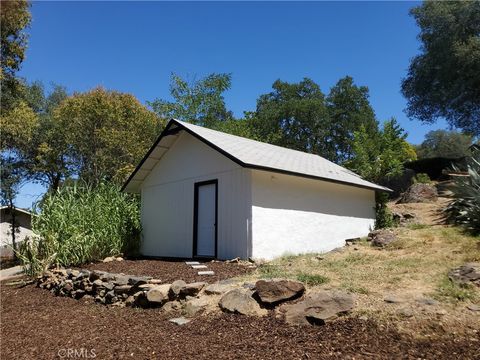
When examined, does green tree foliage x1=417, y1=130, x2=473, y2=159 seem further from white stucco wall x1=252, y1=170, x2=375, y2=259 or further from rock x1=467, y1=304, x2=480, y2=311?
rock x1=467, y1=304, x2=480, y2=311

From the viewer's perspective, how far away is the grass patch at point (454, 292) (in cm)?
543

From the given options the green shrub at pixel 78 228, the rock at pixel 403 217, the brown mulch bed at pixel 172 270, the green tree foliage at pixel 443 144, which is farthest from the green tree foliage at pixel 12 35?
the green tree foliage at pixel 443 144

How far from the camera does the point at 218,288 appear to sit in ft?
23.2

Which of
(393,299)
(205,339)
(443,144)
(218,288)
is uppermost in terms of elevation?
(443,144)

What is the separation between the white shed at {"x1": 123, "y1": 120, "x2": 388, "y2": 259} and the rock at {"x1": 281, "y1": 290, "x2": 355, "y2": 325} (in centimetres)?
467

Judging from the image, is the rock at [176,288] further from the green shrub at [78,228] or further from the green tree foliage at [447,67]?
the green tree foliage at [447,67]

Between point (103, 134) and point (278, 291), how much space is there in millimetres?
17506

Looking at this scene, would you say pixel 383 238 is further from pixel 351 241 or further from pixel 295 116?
pixel 295 116

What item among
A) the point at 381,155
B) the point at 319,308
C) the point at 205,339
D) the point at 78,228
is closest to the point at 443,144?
the point at 381,155

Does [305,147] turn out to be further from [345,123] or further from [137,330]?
[137,330]

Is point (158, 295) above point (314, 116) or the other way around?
the other way around

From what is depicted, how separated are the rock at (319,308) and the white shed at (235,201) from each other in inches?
184

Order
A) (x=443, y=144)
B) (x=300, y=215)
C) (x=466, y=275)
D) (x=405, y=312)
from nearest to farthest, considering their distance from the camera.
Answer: (x=405, y=312) < (x=466, y=275) < (x=300, y=215) < (x=443, y=144)

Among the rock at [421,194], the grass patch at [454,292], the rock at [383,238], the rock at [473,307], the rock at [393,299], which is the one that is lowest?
the rock at [473,307]
